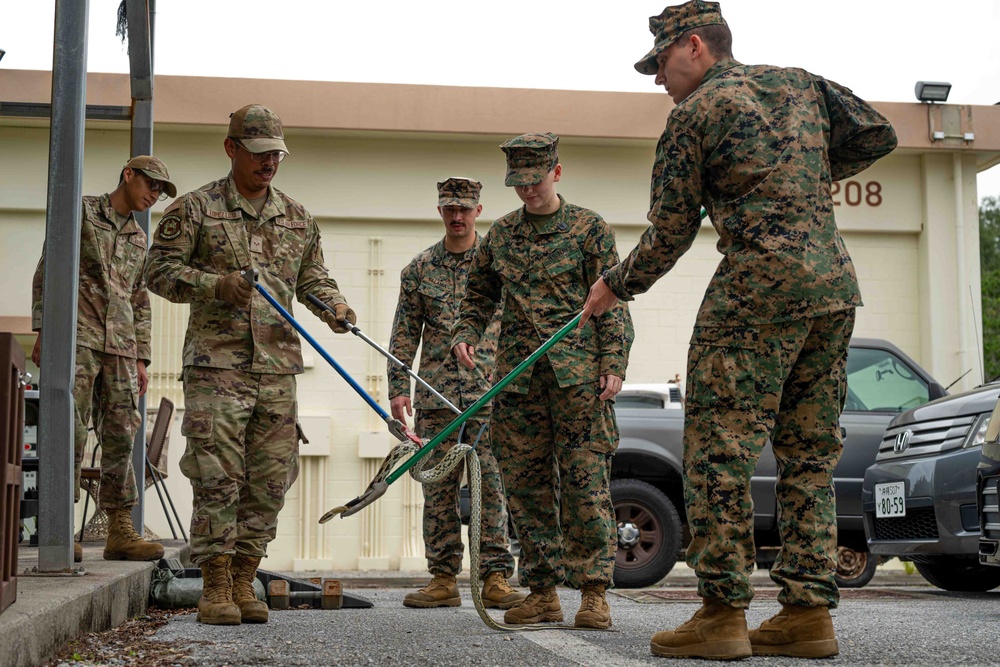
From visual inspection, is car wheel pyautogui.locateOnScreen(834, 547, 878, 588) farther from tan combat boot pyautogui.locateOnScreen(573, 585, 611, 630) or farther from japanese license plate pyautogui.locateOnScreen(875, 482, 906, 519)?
tan combat boot pyautogui.locateOnScreen(573, 585, 611, 630)

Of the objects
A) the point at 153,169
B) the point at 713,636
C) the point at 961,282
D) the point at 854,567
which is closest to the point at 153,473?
the point at 153,169

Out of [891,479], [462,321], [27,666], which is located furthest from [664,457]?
[27,666]

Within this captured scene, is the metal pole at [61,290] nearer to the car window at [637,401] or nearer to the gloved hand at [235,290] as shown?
the gloved hand at [235,290]

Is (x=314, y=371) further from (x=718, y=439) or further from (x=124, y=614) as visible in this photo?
(x=718, y=439)

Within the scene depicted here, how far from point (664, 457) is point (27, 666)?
6.22 meters

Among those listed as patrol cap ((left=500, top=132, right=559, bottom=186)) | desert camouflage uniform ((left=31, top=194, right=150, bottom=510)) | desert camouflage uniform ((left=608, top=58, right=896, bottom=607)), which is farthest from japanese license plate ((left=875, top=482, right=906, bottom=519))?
desert camouflage uniform ((left=31, top=194, right=150, bottom=510))

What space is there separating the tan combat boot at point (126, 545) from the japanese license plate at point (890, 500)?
4.05m

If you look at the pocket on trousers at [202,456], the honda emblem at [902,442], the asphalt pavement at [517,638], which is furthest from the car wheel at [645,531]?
the pocket on trousers at [202,456]

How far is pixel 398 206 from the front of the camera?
548 inches

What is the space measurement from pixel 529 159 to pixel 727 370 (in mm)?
1748

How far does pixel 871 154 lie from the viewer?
408cm

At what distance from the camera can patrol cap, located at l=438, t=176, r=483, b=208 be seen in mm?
6641

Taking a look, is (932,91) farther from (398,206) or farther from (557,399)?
(557,399)

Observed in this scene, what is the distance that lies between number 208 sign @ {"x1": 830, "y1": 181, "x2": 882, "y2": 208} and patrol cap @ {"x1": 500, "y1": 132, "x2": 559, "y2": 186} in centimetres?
1001
